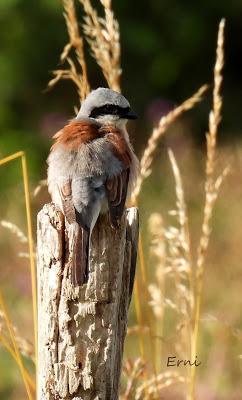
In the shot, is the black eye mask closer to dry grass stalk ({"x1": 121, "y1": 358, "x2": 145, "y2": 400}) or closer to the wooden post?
dry grass stalk ({"x1": 121, "y1": 358, "x2": 145, "y2": 400})

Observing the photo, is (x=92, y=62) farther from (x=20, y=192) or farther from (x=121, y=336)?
(x=121, y=336)

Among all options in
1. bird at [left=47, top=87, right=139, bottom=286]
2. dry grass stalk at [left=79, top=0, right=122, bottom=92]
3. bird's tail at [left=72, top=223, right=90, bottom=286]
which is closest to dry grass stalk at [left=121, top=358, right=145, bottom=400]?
bird at [left=47, top=87, right=139, bottom=286]

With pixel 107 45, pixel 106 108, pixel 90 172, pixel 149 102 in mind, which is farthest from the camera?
pixel 149 102

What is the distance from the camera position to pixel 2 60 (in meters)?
10.2

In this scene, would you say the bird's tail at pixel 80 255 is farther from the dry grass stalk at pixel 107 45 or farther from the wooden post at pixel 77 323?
the dry grass stalk at pixel 107 45

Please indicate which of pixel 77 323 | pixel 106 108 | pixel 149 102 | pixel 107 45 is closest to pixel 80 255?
pixel 77 323

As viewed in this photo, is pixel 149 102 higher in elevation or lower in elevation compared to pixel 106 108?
higher

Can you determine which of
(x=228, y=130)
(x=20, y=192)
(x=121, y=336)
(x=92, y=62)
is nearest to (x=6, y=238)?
(x=20, y=192)

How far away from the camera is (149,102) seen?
11.4 m

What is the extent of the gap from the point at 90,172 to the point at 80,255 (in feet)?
2.17

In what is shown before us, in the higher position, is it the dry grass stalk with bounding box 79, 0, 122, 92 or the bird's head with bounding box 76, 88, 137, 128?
the dry grass stalk with bounding box 79, 0, 122, 92

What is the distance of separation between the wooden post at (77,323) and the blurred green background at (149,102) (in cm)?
406

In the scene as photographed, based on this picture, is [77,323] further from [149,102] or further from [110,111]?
[149,102]

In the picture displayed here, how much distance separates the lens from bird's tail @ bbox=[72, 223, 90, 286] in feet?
8.86
